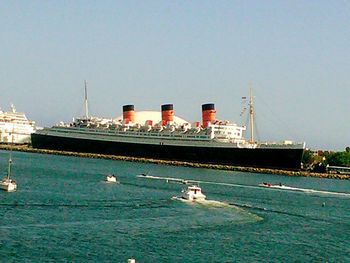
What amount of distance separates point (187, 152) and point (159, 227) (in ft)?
196

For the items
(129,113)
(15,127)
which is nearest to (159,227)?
(129,113)

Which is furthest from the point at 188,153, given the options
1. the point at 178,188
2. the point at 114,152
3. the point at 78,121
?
the point at 178,188

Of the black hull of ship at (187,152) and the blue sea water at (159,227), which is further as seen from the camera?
the black hull of ship at (187,152)

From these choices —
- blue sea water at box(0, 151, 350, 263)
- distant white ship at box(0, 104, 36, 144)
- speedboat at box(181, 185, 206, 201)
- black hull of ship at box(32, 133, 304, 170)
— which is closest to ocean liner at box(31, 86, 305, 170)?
black hull of ship at box(32, 133, 304, 170)

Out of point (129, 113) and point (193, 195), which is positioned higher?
point (129, 113)

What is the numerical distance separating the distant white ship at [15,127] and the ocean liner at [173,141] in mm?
19046

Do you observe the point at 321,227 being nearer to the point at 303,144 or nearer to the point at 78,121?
the point at 303,144

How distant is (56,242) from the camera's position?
2212 cm

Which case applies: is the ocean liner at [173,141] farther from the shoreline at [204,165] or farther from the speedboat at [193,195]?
the speedboat at [193,195]

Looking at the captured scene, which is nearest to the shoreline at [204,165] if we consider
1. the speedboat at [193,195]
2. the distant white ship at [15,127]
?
the distant white ship at [15,127]

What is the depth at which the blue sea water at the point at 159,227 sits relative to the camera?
2170 cm

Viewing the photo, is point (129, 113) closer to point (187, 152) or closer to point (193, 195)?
point (187, 152)

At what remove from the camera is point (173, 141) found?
289 ft

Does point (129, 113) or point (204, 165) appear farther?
point (129, 113)
